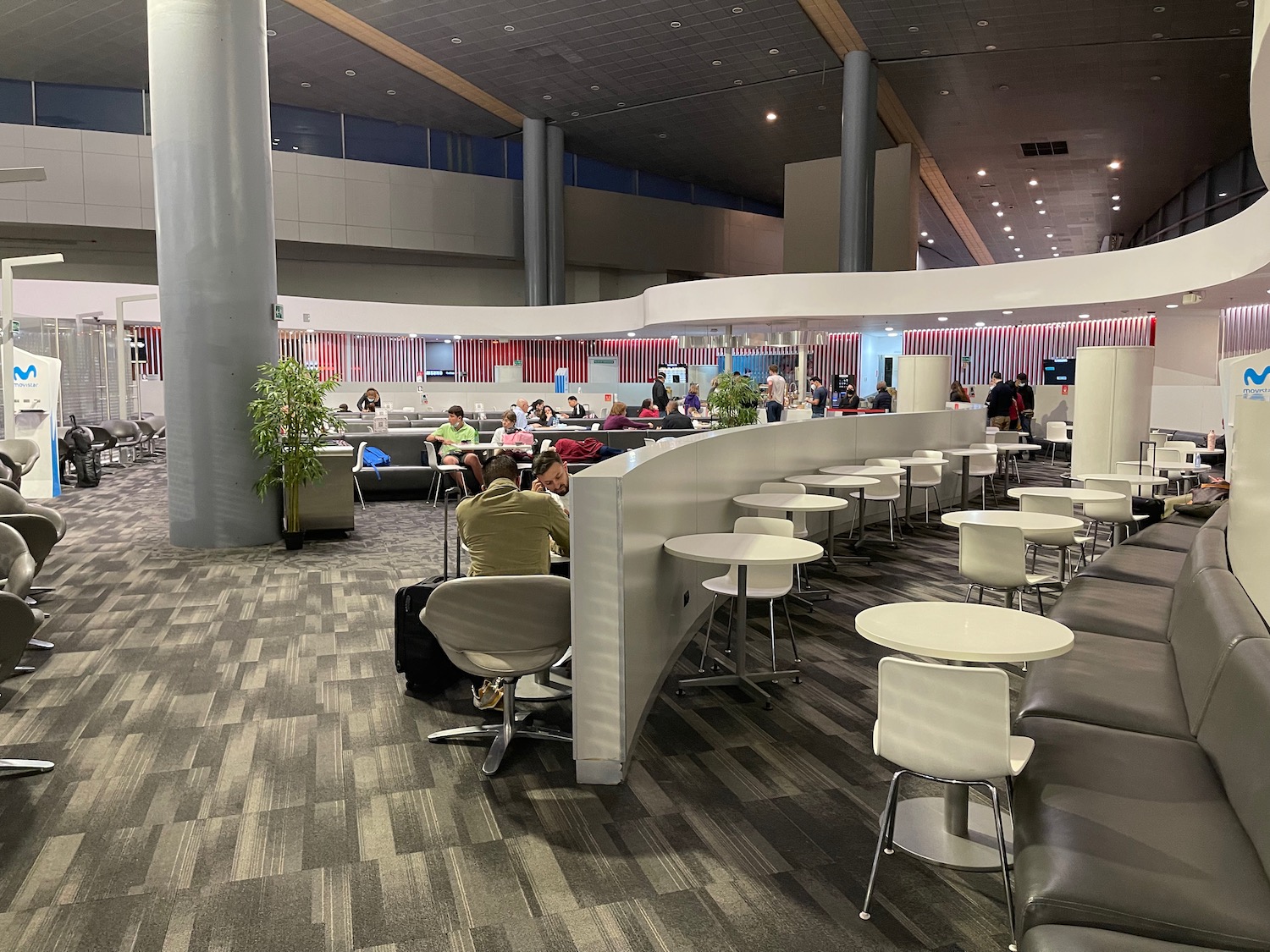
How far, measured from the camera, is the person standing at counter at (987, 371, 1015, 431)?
15578mm

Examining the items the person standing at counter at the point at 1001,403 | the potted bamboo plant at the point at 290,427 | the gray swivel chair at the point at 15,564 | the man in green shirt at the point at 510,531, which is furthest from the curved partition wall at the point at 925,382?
the gray swivel chair at the point at 15,564

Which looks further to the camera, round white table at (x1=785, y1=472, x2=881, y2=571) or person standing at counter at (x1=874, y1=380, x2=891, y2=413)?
person standing at counter at (x1=874, y1=380, x2=891, y2=413)

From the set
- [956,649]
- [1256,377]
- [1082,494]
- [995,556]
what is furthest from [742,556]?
[1082,494]

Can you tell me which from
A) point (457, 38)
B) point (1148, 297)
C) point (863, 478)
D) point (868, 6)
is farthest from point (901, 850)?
point (457, 38)

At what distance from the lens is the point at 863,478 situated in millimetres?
7414

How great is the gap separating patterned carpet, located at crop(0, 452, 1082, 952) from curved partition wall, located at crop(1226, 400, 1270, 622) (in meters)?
1.48

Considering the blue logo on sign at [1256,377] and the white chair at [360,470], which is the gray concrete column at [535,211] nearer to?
the white chair at [360,470]

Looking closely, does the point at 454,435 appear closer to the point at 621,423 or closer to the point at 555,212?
the point at 621,423

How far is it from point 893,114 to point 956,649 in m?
19.2

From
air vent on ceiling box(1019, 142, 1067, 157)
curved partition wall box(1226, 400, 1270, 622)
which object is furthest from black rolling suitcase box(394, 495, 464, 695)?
air vent on ceiling box(1019, 142, 1067, 157)

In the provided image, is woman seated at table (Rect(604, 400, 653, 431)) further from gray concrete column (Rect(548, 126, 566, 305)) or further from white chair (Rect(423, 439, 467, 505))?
gray concrete column (Rect(548, 126, 566, 305))

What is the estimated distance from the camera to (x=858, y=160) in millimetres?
17422

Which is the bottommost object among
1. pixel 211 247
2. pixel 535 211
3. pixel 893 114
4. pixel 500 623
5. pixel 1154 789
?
pixel 1154 789

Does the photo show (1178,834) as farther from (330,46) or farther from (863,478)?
(330,46)
